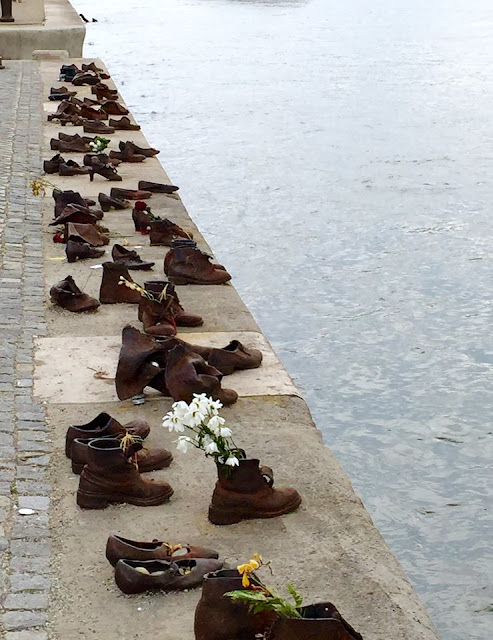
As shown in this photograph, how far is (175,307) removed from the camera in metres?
5.27

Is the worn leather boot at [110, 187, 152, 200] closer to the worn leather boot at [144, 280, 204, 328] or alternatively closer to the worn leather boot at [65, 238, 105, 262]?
the worn leather boot at [65, 238, 105, 262]

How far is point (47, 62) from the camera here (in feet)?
49.4

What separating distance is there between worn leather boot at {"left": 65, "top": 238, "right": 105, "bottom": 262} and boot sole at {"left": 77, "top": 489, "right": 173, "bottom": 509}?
2770 mm

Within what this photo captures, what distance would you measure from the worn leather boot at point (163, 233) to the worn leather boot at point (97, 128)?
11.7 ft

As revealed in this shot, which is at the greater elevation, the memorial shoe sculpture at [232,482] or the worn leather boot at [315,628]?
the worn leather boot at [315,628]

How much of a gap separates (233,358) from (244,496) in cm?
125

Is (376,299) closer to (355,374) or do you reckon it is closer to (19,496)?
(355,374)

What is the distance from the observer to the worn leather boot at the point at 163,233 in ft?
21.9

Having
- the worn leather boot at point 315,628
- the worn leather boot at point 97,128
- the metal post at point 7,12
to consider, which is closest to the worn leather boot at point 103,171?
the worn leather boot at point 97,128

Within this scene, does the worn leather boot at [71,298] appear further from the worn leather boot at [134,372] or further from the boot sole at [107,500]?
the boot sole at [107,500]

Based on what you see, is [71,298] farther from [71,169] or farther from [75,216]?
[71,169]

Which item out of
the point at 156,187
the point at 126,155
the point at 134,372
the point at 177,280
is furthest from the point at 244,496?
the point at 126,155

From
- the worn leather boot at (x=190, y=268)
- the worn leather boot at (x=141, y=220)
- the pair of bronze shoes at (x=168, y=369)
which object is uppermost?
the pair of bronze shoes at (x=168, y=369)

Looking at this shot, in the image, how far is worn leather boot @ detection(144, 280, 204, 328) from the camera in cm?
524
